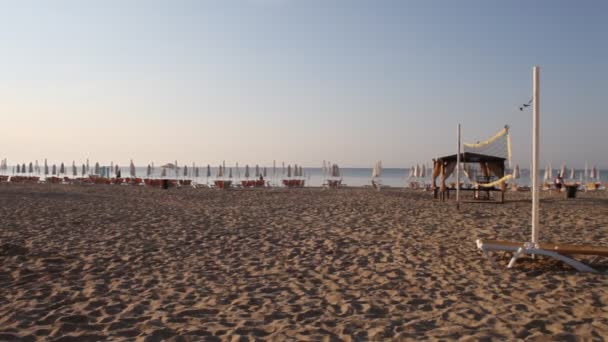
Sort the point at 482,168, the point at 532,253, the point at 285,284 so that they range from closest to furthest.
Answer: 1. the point at 285,284
2. the point at 532,253
3. the point at 482,168

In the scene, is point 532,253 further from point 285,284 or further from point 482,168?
point 482,168

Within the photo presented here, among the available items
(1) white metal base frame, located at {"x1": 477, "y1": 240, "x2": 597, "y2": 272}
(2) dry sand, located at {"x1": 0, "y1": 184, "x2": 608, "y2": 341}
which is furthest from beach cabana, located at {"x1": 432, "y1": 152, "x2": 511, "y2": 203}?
(1) white metal base frame, located at {"x1": 477, "y1": 240, "x2": 597, "y2": 272}

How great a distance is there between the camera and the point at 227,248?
260 inches

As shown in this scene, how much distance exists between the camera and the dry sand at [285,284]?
3459 millimetres

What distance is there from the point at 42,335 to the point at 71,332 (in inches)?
7.9

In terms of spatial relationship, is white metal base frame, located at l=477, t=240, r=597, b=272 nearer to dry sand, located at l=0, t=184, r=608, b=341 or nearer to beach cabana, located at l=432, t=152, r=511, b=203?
dry sand, located at l=0, t=184, r=608, b=341

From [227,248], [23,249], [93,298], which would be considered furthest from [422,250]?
[23,249]

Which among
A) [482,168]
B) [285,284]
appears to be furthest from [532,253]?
[482,168]

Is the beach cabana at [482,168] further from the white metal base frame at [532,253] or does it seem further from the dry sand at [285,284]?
the white metal base frame at [532,253]

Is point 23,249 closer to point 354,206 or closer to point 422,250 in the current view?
point 422,250

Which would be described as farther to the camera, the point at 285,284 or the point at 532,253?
the point at 532,253

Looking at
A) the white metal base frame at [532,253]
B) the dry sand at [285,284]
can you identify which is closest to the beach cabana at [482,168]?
the dry sand at [285,284]

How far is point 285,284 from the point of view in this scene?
→ 4707 mm

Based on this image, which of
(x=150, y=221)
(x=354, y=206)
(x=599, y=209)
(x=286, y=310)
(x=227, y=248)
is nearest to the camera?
(x=286, y=310)
